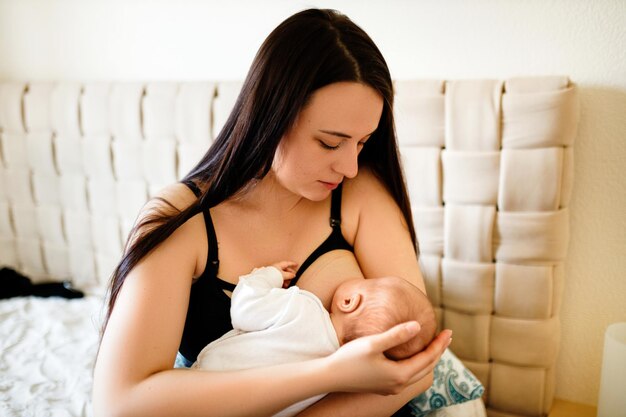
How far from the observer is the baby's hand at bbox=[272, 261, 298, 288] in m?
1.06

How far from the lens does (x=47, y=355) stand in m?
1.52

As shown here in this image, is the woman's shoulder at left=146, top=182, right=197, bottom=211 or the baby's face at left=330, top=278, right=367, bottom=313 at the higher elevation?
the woman's shoulder at left=146, top=182, right=197, bottom=211

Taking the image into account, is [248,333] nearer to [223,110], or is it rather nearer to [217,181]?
[217,181]

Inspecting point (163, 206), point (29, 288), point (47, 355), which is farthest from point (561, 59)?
point (29, 288)

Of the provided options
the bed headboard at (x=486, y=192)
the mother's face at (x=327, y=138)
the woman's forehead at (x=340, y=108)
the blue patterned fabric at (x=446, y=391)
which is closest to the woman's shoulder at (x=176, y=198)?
the mother's face at (x=327, y=138)

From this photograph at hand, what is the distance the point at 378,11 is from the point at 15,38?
68.3 inches

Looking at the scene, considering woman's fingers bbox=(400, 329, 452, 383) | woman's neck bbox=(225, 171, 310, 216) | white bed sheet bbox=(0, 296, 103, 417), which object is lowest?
white bed sheet bbox=(0, 296, 103, 417)

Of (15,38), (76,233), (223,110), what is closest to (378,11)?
(223,110)

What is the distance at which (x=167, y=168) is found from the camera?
1.80 metres

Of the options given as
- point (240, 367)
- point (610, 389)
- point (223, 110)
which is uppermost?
point (223, 110)

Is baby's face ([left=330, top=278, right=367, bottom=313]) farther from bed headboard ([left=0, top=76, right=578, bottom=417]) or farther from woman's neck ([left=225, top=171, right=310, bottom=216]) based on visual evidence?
bed headboard ([left=0, top=76, right=578, bottom=417])

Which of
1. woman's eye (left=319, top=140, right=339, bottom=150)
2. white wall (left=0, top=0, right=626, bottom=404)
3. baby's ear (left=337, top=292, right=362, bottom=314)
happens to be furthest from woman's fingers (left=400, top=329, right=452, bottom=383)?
white wall (left=0, top=0, right=626, bottom=404)

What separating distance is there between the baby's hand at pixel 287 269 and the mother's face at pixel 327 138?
164mm

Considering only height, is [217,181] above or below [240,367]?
above
